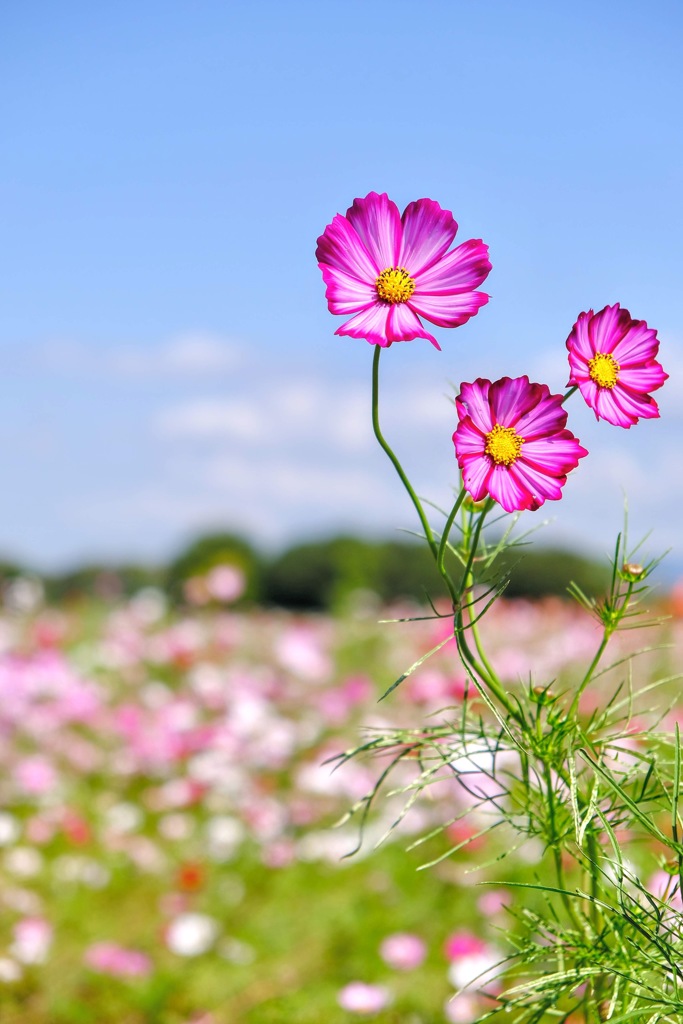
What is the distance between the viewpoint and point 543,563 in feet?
33.7

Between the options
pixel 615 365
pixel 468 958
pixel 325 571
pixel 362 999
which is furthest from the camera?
pixel 325 571

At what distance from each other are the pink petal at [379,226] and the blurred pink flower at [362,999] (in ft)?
5.60

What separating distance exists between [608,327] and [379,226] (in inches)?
10.5

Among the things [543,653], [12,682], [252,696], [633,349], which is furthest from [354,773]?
[633,349]

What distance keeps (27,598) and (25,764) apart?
2.38m

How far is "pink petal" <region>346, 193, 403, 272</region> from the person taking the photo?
3.16 ft

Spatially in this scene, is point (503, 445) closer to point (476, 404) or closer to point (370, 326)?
point (476, 404)

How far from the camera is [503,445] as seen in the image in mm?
953

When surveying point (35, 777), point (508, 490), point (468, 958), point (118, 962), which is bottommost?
point (468, 958)

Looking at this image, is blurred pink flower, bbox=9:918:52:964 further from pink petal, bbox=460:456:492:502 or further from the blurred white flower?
pink petal, bbox=460:456:492:502

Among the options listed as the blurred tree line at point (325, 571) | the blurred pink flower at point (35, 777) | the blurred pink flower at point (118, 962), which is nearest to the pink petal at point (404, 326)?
the blurred pink flower at point (118, 962)

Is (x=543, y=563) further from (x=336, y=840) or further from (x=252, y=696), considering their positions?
(x=336, y=840)

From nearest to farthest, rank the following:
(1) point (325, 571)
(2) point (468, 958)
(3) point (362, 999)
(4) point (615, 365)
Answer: (4) point (615, 365)
(3) point (362, 999)
(2) point (468, 958)
(1) point (325, 571)

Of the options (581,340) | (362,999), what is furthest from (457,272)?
(362,999)
